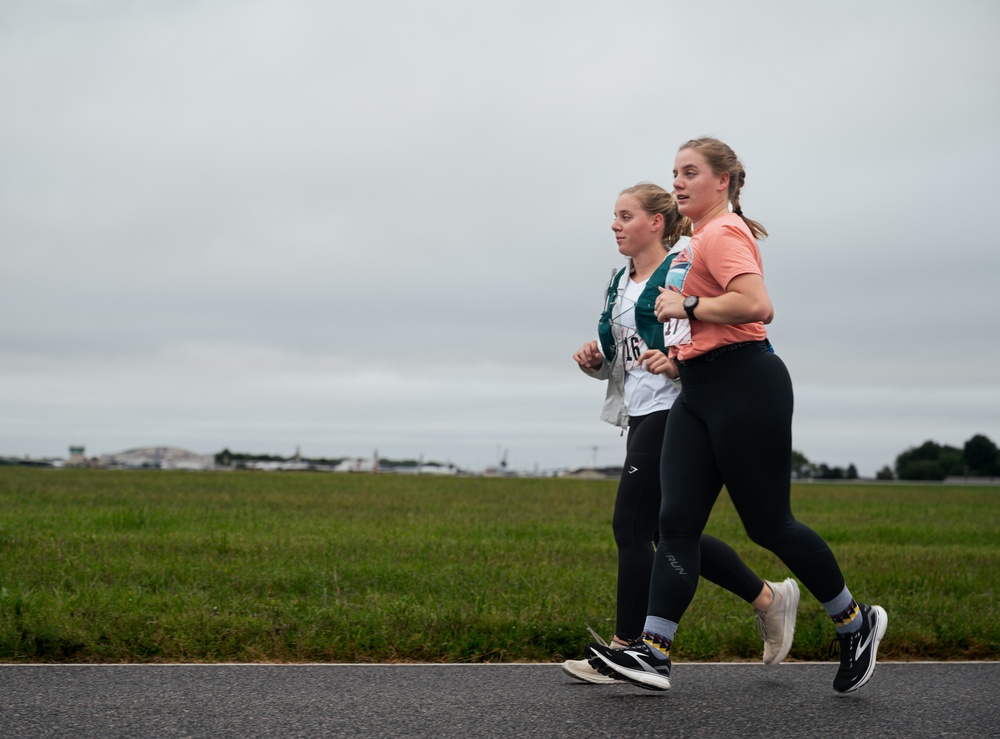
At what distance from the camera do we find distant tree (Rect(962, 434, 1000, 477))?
15062 centimetres

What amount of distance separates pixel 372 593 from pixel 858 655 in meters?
3.52

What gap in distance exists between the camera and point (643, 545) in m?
4.68

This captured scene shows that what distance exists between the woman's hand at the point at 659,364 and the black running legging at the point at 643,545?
0.29 meters

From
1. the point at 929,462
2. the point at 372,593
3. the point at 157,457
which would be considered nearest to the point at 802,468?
the point at 929,462

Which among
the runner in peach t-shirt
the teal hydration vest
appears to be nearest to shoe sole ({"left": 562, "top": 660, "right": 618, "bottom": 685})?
the runner in peach t-shirt

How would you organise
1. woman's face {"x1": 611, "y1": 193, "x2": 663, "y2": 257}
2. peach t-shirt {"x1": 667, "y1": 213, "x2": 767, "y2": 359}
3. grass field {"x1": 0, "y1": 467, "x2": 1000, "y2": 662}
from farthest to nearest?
grass field {"x1": 0, "y1": 467, "x2": 1000, "y2": 662}
woman's face {"x1": 611, "y1": 193, "x2": 663, "y2": 257}
peach t-shirt {"x1": 667, "y1": 213, "x2": 767, "y2": 359}

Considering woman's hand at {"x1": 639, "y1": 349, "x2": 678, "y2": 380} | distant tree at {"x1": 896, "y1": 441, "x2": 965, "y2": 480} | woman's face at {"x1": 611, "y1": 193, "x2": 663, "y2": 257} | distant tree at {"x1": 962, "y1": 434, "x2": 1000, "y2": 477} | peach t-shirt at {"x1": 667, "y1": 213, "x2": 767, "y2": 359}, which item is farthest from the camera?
distant tree at {"x1": 962, "y1": 434, "x2": 1000, "y2": 477}

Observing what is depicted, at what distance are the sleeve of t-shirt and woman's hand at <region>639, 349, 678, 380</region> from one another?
47cm

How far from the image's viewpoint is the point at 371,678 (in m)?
4.37

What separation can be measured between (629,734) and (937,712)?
1.26 meters

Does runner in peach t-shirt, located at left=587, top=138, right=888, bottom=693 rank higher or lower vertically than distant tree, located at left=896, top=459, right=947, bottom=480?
lower

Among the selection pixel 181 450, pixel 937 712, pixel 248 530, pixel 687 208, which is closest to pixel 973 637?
pixel 937 712

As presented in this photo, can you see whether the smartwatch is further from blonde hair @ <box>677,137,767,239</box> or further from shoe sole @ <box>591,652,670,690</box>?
shoe sole @ <box>591,652,670,690</box>

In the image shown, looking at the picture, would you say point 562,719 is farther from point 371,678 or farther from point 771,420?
point 771,420
